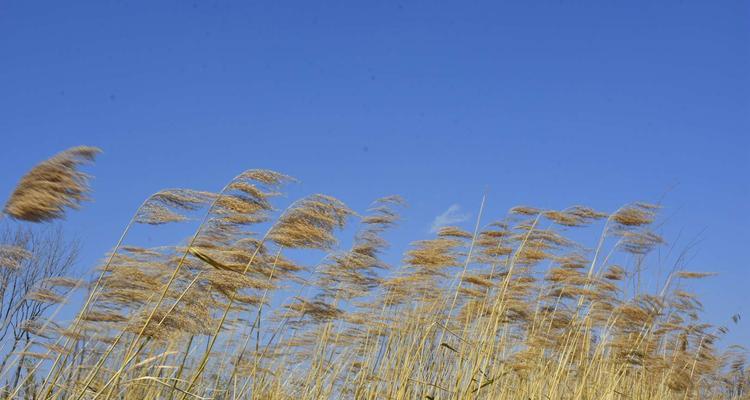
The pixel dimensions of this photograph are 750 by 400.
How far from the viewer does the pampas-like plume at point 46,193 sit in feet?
10.3

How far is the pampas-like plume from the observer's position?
3.13m

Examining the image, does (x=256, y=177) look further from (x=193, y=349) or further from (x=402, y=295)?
(x=402, y=295)

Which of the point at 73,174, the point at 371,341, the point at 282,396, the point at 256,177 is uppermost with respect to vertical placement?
the point at 256,177

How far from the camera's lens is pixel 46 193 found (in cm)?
313

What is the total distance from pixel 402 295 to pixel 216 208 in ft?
8.76

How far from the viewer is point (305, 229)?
13.2ft

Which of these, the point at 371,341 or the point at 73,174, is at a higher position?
the point at 73,174

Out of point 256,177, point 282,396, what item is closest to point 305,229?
point 256,177

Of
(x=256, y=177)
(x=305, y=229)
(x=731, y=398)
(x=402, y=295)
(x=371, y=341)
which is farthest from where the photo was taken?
(x=731, y=398)

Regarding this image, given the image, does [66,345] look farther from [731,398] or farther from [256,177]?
[731,398]

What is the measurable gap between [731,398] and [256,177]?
359 inches

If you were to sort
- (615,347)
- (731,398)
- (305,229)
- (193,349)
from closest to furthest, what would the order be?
(305,229) < (193,349) < (615,347) < (731,398)

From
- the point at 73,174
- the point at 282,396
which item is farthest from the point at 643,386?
the point at 73,174

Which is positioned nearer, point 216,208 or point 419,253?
point 216,208
